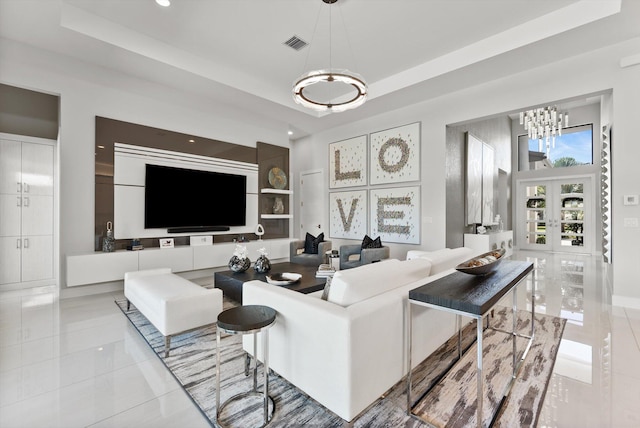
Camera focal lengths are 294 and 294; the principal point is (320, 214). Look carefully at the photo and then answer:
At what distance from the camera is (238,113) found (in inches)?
232

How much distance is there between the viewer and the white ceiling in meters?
3.21

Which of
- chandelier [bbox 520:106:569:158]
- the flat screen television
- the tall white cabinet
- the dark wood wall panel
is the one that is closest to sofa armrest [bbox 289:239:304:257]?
the flat screen television

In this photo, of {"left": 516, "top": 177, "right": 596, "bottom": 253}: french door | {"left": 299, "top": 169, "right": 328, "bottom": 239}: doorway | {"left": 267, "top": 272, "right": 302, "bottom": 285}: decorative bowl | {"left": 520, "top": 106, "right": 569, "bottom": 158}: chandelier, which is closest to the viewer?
{"left": 267, "top": 272, "right": 302, "bottom": 285}: decorative bowl

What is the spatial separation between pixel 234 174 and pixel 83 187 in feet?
7.99

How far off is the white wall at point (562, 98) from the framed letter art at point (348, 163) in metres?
0.92

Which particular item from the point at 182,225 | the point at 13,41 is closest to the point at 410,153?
the point at 182,225

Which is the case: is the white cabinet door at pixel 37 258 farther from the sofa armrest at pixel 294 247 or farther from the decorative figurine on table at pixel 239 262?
the sofa armrest at pixel 294 247

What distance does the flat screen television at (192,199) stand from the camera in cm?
486

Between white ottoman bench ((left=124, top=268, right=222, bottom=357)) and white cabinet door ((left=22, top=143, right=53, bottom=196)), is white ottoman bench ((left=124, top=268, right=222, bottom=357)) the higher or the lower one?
the lower one

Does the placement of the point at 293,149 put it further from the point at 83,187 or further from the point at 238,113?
the point at 83,187

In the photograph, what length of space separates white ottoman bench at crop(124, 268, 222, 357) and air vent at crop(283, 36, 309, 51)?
10.7ft

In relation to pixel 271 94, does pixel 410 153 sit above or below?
below

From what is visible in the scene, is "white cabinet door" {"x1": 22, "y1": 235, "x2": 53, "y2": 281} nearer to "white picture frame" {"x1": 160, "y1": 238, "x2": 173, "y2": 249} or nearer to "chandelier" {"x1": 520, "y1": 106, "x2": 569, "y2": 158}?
"white picture frame" {"x1": 160, "y1": 238, "x2": 173, "y2": 249}

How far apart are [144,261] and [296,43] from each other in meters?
3.89
